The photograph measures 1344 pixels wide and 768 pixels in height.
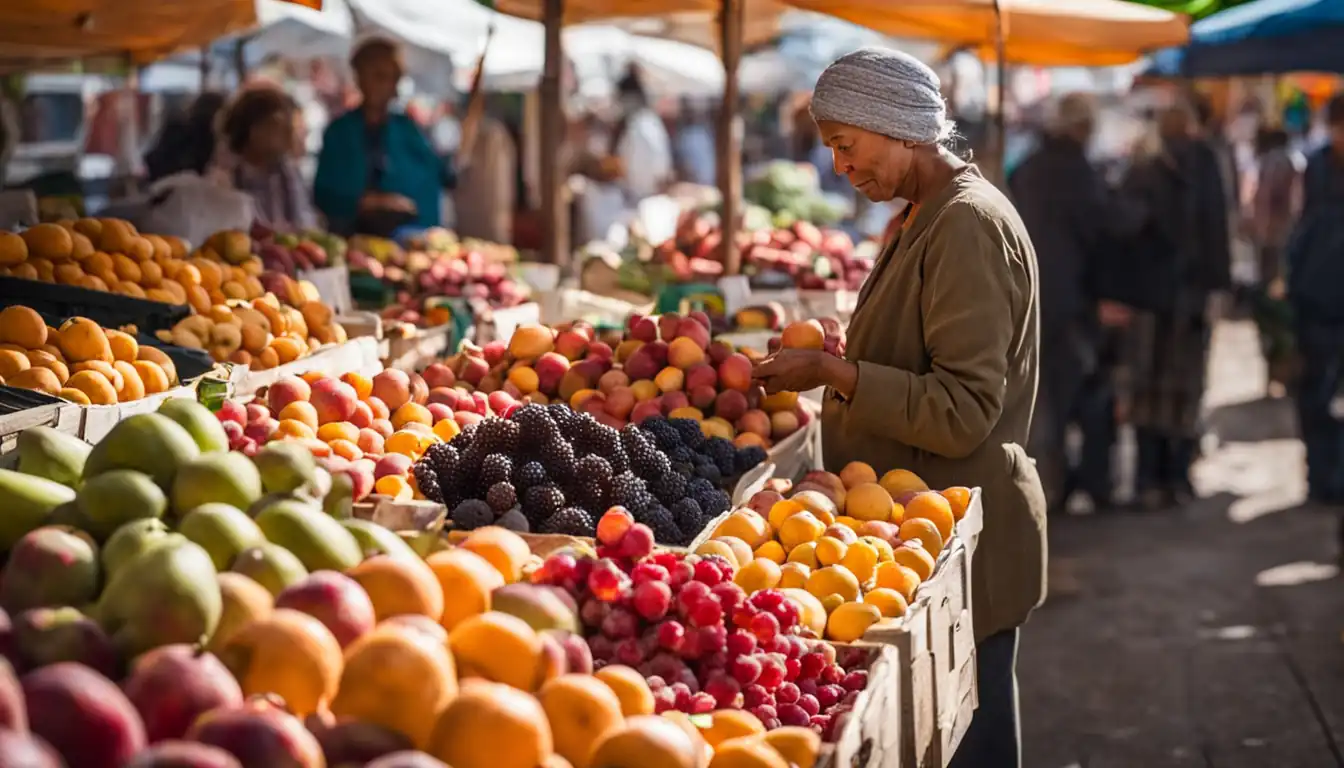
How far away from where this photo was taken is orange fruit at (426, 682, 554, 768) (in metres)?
1.84

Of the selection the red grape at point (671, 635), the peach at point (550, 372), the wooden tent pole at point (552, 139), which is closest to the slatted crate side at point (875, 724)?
the red grape at point (671, 635)

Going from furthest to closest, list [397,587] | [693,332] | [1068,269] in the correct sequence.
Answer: [1068,269], [693,332], [397,587]

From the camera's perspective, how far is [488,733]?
1850 millimetres

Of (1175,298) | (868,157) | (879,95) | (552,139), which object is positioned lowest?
(1175,298)

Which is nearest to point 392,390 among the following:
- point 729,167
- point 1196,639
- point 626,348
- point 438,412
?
point 438,412

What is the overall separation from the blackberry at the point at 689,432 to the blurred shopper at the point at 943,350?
32 centimetres

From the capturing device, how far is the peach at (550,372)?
4441 mm

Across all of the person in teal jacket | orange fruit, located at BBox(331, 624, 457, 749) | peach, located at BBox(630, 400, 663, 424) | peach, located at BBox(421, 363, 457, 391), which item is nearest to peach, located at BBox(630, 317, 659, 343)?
peach, located at BBox(630, 400, 663, 424)

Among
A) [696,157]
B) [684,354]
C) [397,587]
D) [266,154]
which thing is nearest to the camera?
[397,587]

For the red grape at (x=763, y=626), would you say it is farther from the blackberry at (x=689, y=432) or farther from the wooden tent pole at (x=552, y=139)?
the wooden tent pole at (x=552, y=139)

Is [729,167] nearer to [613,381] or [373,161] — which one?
[373,161]

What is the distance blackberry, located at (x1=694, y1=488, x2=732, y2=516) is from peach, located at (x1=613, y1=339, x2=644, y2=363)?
1161mm

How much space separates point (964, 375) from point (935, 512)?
303mm

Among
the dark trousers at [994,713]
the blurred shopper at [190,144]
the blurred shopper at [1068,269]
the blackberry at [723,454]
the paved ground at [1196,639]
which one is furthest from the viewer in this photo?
the blurred shopper at [190,144]
